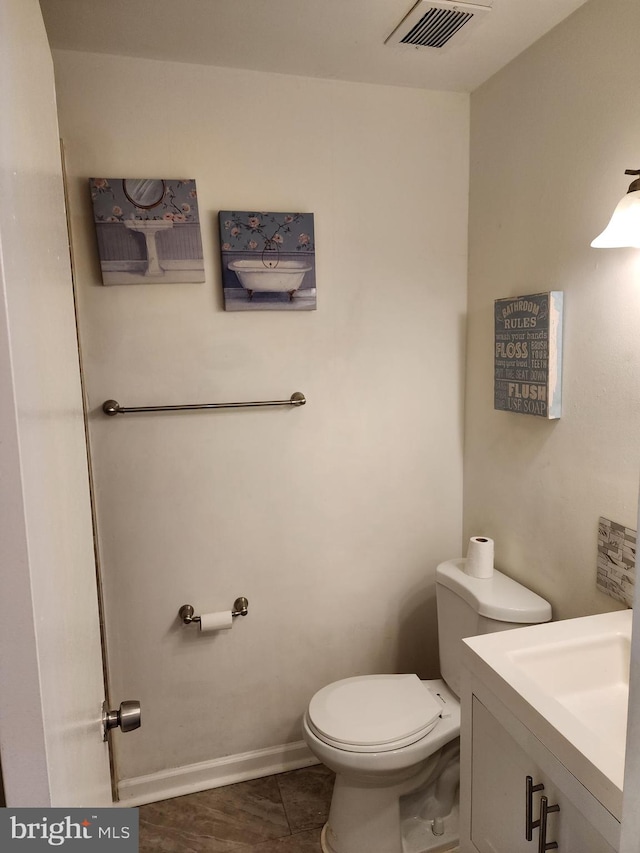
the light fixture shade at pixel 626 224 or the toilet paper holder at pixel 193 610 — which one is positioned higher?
the light fixture shade at pixel 626 224

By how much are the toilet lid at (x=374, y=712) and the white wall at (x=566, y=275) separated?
19.8 inches

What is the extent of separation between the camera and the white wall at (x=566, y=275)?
1351 millimetres

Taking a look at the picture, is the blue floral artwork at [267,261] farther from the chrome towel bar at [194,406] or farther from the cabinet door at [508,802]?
the cabinet door at [508,802]

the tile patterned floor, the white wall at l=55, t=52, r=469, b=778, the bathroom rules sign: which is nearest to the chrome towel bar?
the white wall at l=55, t=52, r=469, b=778

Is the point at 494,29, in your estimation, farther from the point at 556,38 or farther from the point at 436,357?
the point at 436,357

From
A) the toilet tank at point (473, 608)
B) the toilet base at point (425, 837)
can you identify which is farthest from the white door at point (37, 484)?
the toilet base at point (425, 837)

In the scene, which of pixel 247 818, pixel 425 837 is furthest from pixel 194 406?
pixel 425 837

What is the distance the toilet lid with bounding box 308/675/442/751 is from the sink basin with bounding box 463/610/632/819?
0.47 meters

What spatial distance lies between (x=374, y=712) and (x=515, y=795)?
632 millimetres

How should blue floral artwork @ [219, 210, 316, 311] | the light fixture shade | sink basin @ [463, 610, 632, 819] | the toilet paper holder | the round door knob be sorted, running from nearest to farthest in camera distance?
the round door knob → sink basin @ [463, 610, 632, 819] → the light fixture shade → blue floral artwork @ [219, 210, 316, 311] → the toilet paper holder

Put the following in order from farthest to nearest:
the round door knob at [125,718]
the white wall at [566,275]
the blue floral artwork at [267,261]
A: the blue floral artwork at [267,261] < the white wall at [566,275] < the round door knob at [125,718]

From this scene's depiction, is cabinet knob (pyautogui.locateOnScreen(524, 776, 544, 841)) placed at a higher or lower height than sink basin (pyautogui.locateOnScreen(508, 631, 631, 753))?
lower

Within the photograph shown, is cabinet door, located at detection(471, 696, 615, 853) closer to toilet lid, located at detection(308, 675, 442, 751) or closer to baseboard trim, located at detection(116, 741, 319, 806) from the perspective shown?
toilet lid, located at detection(308, 675, 442, 751)

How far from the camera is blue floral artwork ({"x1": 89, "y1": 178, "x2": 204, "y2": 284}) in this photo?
1.65m
